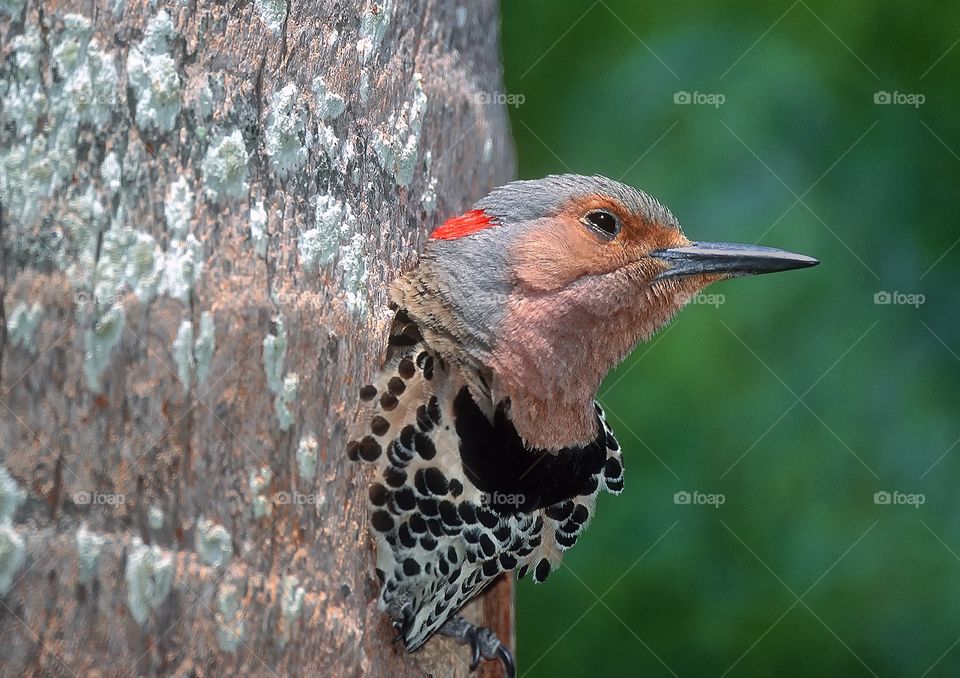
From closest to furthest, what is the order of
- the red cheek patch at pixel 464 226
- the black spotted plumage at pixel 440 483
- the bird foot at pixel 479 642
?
the black spotted plumage at pixel 440 483 → the red cheek patch at pixel 464 226 → the bird foot at pixel 479 642

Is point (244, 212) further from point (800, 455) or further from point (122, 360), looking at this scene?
point (800, 455)

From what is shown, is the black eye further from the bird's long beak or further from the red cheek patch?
the red cheek patch

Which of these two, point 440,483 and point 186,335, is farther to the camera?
point 440,483

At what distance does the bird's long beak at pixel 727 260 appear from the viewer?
265 centimetres

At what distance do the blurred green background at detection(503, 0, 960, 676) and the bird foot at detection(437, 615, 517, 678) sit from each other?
1461mm

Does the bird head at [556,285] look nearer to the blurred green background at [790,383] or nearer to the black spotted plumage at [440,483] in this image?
the black spotted plumage at [440,483]

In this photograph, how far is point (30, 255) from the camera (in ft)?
5.68

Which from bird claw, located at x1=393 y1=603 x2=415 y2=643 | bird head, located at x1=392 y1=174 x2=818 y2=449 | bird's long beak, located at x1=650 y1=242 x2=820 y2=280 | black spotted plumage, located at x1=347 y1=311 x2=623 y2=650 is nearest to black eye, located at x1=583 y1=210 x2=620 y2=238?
bird head, located at x1=392 y1=174 x2=818 y2=449

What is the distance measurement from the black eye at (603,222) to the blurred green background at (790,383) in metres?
1.77

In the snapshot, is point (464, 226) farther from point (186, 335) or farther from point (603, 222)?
point (186, 335)

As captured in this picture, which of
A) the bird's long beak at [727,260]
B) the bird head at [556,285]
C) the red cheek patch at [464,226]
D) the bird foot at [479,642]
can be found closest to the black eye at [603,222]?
the bird head at [556,285]

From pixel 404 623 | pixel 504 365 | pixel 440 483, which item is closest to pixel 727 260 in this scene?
pixel 504 365

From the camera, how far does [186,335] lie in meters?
1.87

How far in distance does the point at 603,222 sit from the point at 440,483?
2.58ft
